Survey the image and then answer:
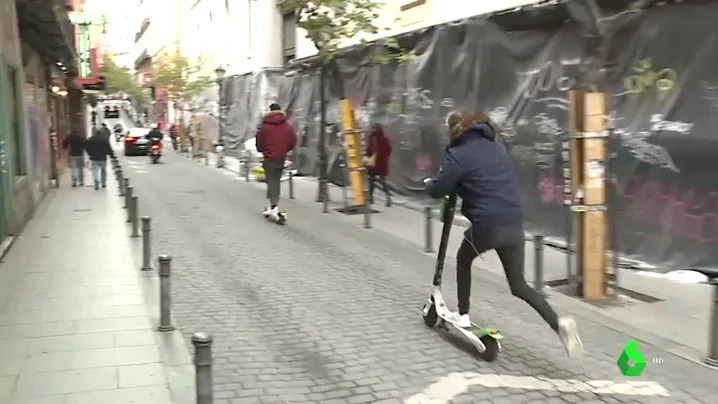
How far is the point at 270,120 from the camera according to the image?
1342 cm

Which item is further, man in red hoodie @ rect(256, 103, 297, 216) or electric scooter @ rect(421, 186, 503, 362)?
man in red hoodie @ rect(256, 103, 297, 216)

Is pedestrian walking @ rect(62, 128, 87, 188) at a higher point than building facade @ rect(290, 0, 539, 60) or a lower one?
lower

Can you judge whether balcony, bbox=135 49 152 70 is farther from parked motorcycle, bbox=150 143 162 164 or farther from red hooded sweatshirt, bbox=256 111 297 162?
red hooded sweatshirt, bbox=256 111 297 162

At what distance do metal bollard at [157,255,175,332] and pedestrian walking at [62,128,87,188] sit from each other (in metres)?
14.2

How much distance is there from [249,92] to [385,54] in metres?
16.0

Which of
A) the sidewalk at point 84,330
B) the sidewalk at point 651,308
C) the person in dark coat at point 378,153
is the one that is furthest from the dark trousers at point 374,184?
the sidewalk at point 84,330

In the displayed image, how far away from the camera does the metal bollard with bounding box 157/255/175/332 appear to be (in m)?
6.36

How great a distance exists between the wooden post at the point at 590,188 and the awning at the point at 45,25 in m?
9.96

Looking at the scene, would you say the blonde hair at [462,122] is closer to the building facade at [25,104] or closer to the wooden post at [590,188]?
the wooden post at [590,188]

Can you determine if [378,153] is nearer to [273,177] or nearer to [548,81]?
[273,177]

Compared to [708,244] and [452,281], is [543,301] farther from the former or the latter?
[708,244]

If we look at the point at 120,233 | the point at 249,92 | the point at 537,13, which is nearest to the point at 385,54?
the point at 537,13

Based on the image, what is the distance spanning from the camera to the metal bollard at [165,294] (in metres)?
6.36

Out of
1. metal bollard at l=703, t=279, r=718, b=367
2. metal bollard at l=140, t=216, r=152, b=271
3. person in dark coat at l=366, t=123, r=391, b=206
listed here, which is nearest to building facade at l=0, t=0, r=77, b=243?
metal bollard at l=140, t=216, r=152, b=271
